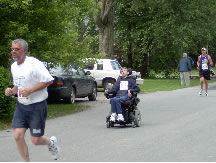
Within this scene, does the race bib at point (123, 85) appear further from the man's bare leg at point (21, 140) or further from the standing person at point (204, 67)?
the standing person at point (204, 67)

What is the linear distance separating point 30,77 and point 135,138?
4.23 metres

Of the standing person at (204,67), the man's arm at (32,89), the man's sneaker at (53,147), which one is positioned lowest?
the man's sneaker at (53,147)

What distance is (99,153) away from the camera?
980 cm

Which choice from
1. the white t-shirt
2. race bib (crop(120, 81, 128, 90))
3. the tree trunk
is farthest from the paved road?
the tree trunk

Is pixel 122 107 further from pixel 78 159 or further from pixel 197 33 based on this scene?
pixel 197 33

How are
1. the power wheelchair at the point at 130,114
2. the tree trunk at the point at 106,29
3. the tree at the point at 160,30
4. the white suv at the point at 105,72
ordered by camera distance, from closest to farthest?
the power wheelchair at the point at 130,114 < the white suv at the point at 105,72 < the tree trunk at the point at 106,29 < the tree at the point at 160,30

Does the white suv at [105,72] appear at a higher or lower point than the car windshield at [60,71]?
lower

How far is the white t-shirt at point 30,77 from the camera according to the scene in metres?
8.00

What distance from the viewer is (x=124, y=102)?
545 inches

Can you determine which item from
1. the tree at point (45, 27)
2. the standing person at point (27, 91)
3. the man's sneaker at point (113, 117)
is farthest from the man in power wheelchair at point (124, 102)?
the standing person at point (27, 91)

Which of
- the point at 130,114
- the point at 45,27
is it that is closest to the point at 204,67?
the point at 45,27

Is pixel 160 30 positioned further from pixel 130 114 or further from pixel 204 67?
pixel 130 114

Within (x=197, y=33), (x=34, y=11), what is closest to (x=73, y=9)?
(x=34, y=11)

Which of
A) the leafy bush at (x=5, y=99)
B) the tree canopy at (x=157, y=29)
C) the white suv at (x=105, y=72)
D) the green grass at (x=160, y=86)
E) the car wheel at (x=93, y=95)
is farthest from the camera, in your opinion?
the tree canopy at (x=157, y=29)
